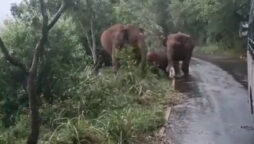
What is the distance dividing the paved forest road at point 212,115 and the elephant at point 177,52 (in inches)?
32.2

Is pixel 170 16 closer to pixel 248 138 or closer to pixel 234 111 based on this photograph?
pixel 234 111

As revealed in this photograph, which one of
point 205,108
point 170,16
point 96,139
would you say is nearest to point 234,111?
point 205,108

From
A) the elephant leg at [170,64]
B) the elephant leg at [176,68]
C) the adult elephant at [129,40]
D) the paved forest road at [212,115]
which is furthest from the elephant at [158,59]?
the adult elephant at [129,40]

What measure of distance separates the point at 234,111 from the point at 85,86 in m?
3.34

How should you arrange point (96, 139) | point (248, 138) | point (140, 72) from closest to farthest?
point (96, 139), point (248, 138), point (140, 72)

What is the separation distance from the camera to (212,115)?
35.6 feet

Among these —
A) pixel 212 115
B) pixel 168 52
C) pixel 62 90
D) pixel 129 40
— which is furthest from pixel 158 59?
pixel 62 90

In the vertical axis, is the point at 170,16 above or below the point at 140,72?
above

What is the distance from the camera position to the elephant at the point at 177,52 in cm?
1630

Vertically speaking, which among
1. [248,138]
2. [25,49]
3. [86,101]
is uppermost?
[25,49]

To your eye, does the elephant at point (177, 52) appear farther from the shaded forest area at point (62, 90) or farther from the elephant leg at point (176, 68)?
the shaded forest area at point (62, 90)

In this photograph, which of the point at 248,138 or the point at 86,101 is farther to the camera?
the point at 86,101

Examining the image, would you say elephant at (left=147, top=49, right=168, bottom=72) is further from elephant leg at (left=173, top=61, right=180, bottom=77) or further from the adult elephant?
the adult elephant

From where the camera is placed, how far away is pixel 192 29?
3281cm
